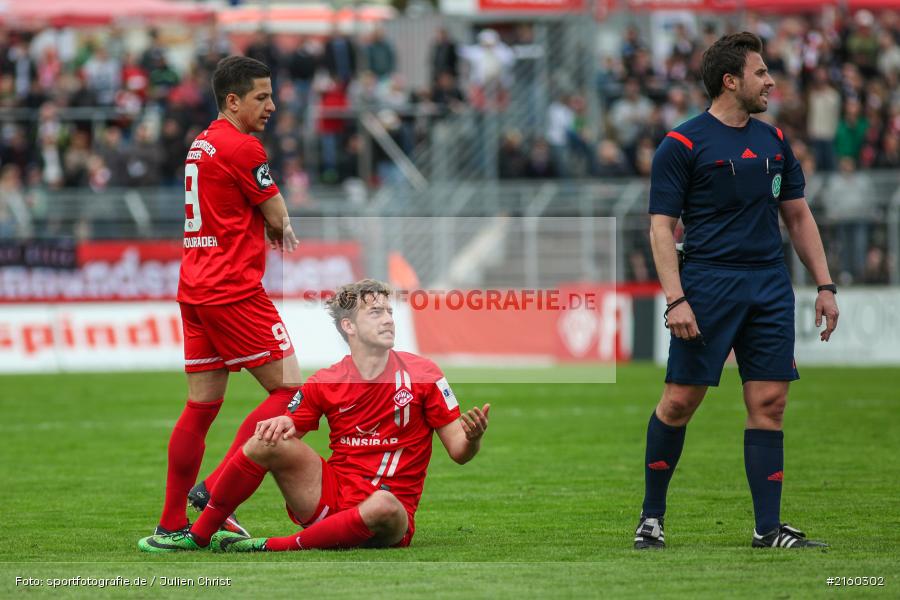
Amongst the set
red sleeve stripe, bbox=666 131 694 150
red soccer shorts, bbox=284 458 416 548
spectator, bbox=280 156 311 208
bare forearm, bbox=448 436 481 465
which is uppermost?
red sleeve stripe, bbox=666 131 694 150

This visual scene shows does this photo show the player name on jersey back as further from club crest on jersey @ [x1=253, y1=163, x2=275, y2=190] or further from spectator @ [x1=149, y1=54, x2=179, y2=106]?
spectator @ [x1=149, y1=54, x2=179, y2=106]

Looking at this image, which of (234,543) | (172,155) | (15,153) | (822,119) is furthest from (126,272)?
(234,543)

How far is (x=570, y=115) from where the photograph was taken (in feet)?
79.3

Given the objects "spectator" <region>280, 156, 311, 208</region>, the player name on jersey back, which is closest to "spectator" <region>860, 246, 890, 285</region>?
"spectator" <region>280, 156, 311, 208</region>

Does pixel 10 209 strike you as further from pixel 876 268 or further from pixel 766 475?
pixel 766 475

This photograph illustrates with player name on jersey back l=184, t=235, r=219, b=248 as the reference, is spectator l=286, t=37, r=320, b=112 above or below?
above

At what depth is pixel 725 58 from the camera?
6.79m

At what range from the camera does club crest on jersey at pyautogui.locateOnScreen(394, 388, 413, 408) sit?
685 cm

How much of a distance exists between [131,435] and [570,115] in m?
13.0

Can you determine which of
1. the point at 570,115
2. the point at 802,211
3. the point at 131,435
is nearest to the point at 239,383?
the point at 131,435

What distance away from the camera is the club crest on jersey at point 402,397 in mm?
6848

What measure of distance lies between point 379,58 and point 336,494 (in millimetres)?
18867

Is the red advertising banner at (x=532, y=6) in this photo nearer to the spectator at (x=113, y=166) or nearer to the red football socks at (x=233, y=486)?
the spectator at (x=113, y=166)

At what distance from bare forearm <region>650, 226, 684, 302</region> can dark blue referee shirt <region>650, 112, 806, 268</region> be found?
10cm
